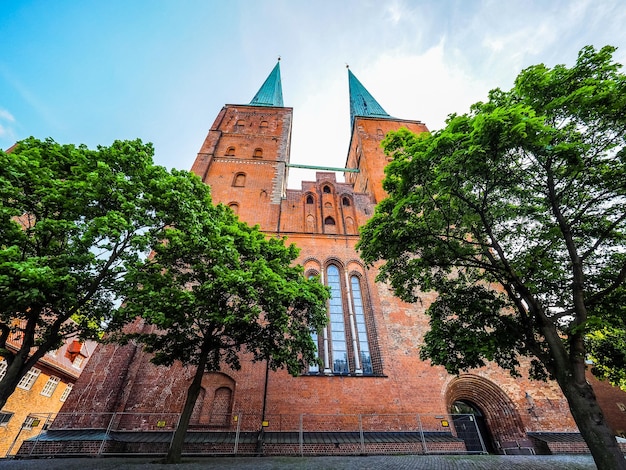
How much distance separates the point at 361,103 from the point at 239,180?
18904 mm

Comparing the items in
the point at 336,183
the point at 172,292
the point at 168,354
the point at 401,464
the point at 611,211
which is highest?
the point at 336,183

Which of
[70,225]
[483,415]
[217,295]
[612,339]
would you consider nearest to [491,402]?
[483,415]

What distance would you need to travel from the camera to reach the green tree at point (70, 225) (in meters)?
5.71

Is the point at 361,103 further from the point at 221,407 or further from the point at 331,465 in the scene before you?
the point at 331,465

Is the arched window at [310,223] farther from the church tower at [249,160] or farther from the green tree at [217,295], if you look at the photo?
the green tree at [217,295]

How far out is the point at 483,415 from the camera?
488 inches

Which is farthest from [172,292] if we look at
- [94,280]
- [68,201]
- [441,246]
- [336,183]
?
[336,183]

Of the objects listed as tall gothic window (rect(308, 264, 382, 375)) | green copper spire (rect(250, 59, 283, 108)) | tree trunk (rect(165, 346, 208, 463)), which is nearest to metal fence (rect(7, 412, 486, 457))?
tall gothic window (rect(308, 264, 382, 375))

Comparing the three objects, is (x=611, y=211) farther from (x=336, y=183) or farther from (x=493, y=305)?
(x=336, y=183)

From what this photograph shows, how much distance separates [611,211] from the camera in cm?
652

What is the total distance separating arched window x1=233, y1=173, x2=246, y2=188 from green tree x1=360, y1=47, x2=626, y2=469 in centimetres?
1364

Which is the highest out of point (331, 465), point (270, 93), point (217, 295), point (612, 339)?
point (270, 93)

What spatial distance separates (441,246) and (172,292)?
23.9 ft

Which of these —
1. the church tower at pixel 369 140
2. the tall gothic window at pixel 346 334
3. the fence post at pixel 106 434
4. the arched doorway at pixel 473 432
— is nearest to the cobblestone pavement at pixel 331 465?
the fence post at pixel 106 434
